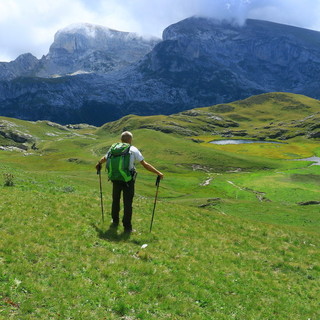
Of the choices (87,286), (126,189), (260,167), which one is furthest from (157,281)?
(260,167)

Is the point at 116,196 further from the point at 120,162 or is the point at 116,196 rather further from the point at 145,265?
the point at 145,265

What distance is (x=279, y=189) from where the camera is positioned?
8156cm

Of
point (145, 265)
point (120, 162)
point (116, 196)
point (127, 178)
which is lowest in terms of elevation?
point (145, 265)

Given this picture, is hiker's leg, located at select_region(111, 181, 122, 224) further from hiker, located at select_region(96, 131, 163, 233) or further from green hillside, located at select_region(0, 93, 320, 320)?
green hillside, located at select_region(0, 93, 320, 320)

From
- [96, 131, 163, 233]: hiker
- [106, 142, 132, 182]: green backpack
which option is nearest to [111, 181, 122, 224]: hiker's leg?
[96, 131, 163, 233]: hiker

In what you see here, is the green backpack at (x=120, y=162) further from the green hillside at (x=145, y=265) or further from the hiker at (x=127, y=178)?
the green hillside at (x=145, y=265)

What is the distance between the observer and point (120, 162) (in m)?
16.9

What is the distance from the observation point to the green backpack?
16891mm

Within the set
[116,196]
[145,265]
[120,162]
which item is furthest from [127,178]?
[145,265]

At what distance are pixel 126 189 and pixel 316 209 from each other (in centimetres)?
4823

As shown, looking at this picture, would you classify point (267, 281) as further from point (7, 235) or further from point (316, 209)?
point (316, 209)

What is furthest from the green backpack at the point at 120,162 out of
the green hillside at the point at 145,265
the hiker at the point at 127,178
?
the green hillside at the point at 145,265

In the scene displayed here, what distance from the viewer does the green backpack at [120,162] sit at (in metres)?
16.9

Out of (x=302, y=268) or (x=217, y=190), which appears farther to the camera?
(x=217, y=190)
